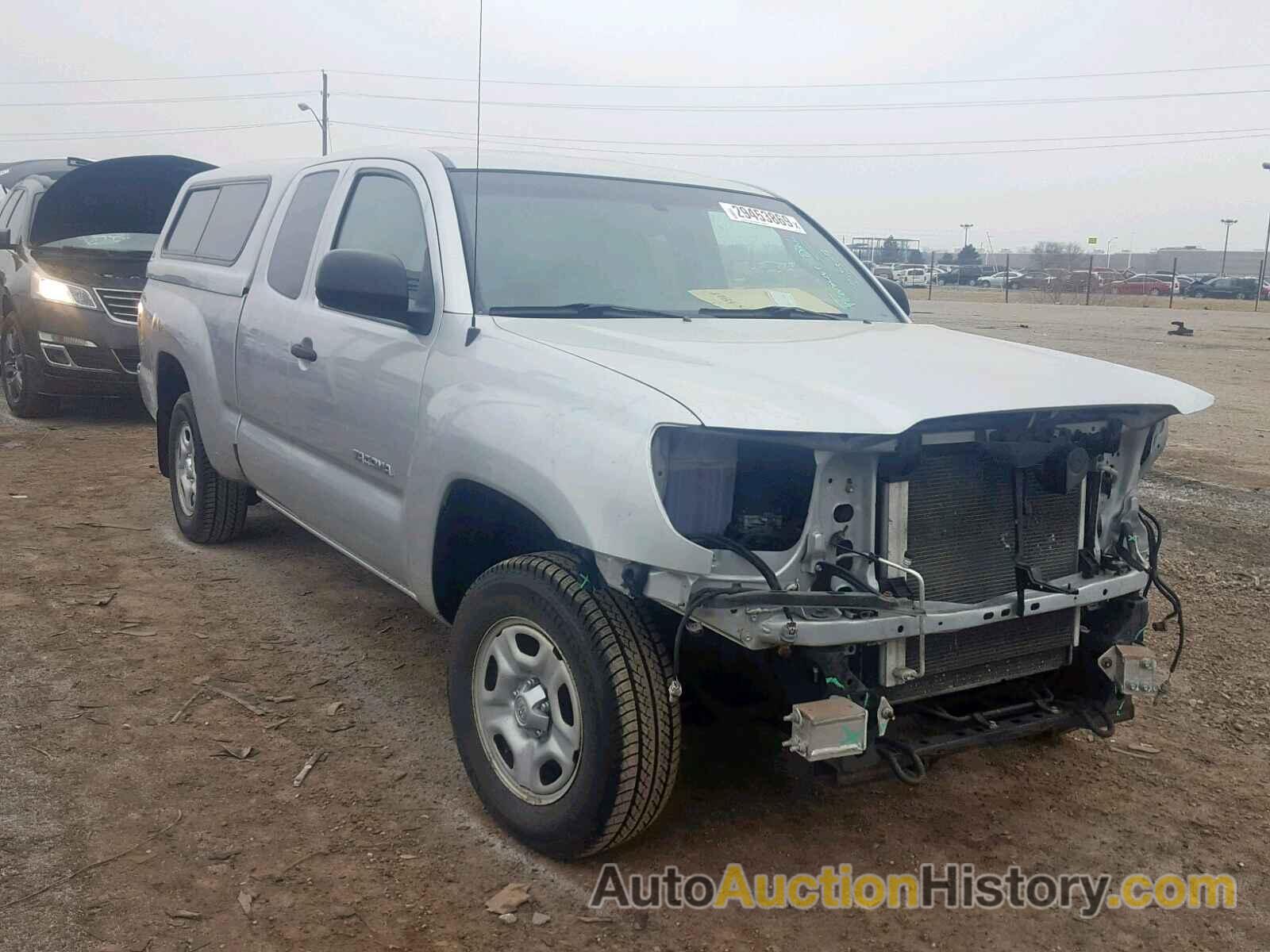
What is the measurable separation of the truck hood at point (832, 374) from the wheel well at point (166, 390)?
323cm

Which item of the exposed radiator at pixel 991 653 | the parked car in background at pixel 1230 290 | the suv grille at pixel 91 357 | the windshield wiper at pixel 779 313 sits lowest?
the exposed radiator at pixel 991 653

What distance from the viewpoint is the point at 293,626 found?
16.6 ft

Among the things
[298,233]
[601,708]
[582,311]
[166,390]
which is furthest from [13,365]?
[601,708]

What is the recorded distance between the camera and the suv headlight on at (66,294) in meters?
9.62

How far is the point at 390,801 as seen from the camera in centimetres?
354

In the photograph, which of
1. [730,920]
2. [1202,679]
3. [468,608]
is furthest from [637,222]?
[1202,679]

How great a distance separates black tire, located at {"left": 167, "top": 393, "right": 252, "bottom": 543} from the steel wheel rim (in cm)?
468

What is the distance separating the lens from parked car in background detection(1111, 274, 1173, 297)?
171ft

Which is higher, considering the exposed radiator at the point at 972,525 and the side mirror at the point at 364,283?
the side mirror at the point at 364,283

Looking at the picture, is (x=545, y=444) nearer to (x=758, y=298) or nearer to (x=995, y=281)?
(x=758, y=298)

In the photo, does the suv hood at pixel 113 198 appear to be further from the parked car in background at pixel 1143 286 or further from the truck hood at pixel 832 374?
the parked car in background at pixel 1143 286

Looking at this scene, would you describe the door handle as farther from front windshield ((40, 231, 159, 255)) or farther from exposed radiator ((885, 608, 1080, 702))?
front windshield ((40, 231, 159, 255))

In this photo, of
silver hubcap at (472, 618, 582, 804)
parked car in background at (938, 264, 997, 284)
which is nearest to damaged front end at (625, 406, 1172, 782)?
silver hubcap at (472, 618, 582, 804)

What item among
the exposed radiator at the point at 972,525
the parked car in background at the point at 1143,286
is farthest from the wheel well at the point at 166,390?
the parked car in background at the point at 1143,286
